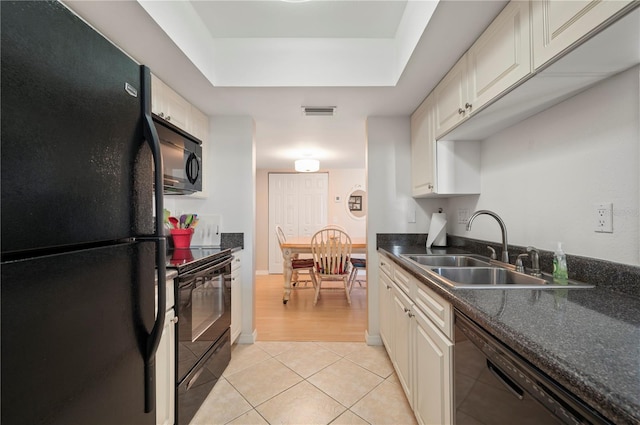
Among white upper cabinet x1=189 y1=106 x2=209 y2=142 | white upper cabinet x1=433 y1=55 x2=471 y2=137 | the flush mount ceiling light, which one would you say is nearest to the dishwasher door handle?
white upper cabinet x1=433 y1=55 x2=471 y2=137

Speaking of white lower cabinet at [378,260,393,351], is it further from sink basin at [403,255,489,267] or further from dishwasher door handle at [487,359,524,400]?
dishwasher door handle at [487,359,524,400]

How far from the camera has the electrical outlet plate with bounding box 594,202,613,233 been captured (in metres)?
1.02

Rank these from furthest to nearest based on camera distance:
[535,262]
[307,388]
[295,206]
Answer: [295,206] → [307,388] → [535,262]

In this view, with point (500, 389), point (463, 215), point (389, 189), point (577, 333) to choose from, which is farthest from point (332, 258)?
point (577, 333)

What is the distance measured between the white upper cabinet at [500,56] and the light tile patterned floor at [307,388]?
71.8 inches

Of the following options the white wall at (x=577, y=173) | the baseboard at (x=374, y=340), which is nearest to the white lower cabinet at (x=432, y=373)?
the white wall at (x=577, y=173)

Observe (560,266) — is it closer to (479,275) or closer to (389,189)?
(479,275)

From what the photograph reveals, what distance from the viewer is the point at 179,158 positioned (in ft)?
6.07

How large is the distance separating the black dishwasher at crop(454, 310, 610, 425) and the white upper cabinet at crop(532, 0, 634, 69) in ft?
3.12

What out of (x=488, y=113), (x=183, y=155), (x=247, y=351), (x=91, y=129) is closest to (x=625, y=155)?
(x=488, y=113)

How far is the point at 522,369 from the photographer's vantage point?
2.09ft

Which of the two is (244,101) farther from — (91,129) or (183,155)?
(91,129)

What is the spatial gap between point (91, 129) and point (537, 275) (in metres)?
1.74

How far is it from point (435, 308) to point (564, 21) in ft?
3.66
